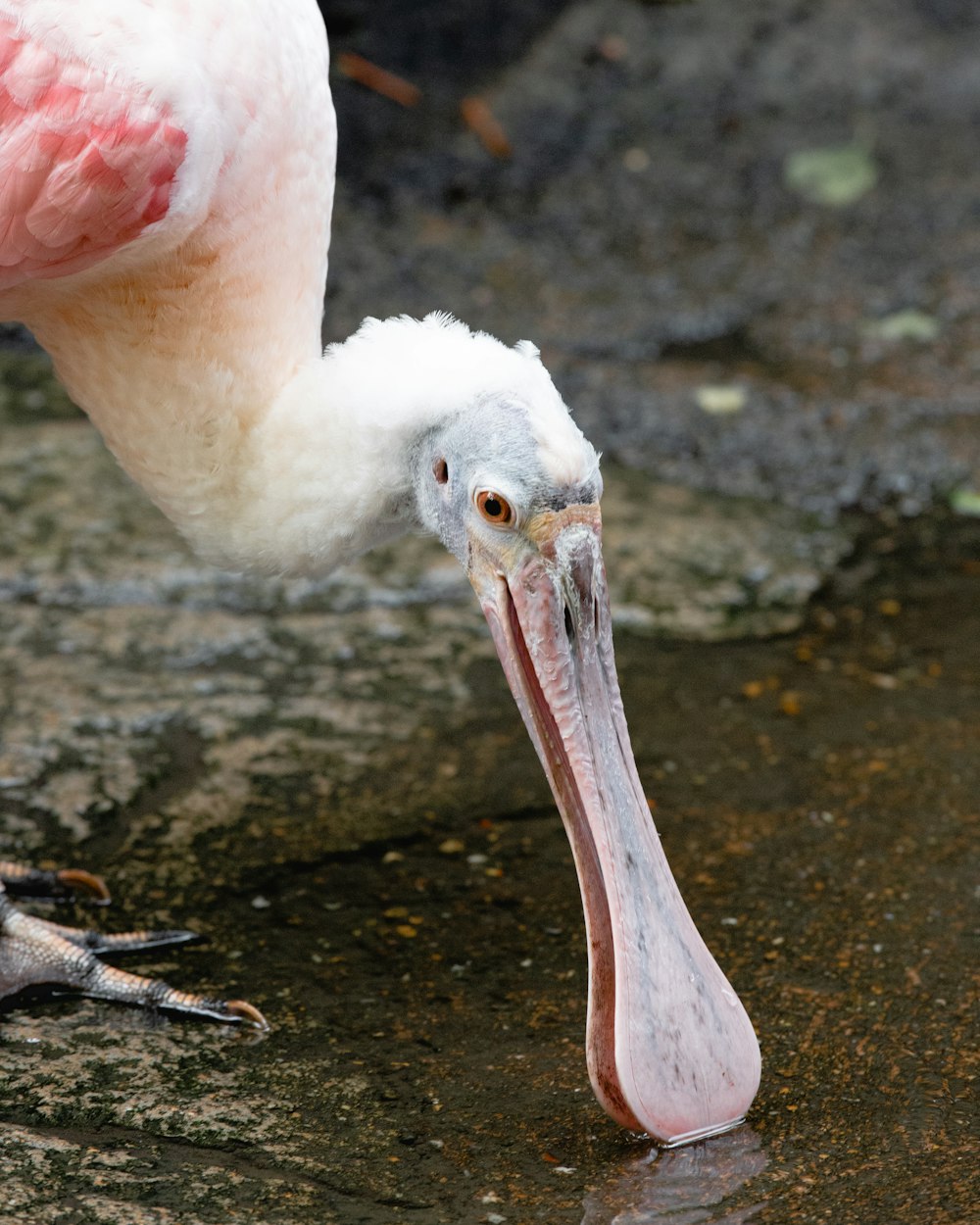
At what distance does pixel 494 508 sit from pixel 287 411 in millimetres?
592

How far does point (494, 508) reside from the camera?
338 cm

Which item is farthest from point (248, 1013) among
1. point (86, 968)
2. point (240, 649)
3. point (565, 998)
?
point (240, 649)

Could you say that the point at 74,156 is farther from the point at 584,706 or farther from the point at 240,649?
the point at 240,649

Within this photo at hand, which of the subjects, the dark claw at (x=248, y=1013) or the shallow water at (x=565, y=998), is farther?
the dark claw at (x=248, y=1013)

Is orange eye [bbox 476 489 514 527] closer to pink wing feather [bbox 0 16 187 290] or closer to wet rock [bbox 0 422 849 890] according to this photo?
pink wing feather [bbox 0 16 187 290]

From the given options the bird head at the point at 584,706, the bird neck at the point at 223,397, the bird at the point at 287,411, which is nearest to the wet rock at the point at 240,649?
the bird at the point at 287,411

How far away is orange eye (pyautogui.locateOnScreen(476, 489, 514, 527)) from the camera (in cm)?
335

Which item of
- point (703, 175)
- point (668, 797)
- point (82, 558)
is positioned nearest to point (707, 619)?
point (668, 797)

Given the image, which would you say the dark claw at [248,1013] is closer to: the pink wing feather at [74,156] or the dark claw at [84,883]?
the dark claw at [84,883]

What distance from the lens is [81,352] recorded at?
3906mm

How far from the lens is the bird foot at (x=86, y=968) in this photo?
141 inches

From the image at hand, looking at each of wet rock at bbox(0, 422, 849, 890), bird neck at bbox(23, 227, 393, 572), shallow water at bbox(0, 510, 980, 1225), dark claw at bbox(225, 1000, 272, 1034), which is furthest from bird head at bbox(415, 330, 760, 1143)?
wet rock at bbox(0, 422, 849, 890)

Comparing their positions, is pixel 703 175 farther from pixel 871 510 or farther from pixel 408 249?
pixel 871 510

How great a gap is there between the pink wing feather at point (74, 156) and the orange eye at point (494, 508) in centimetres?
88
